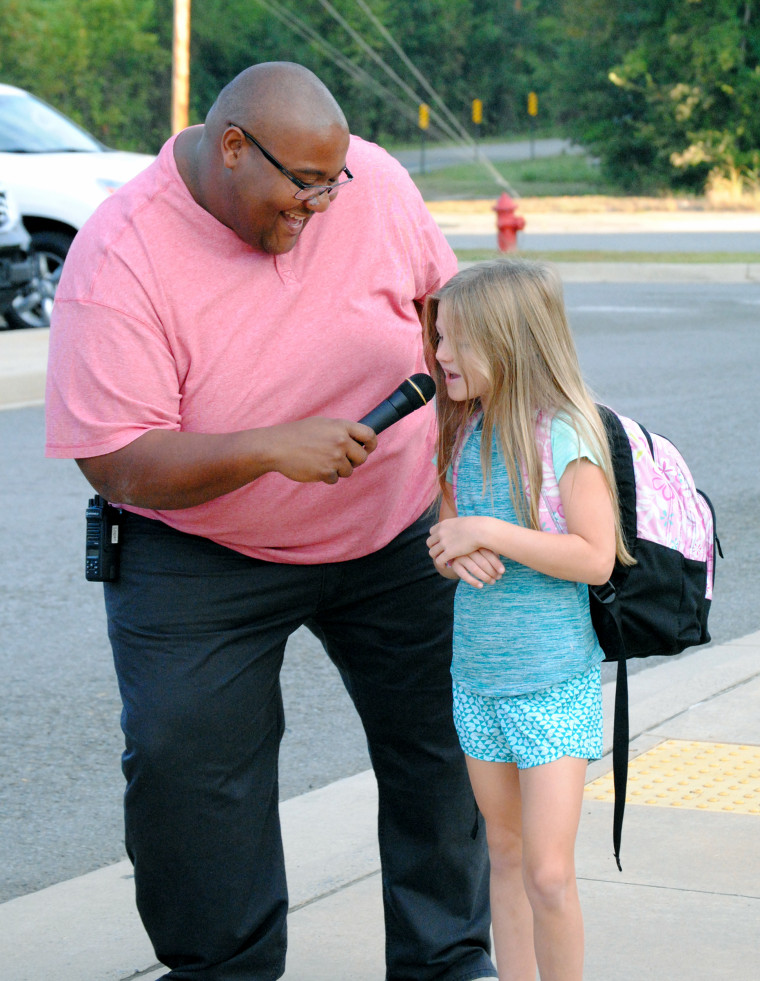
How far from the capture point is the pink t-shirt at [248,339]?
248cm

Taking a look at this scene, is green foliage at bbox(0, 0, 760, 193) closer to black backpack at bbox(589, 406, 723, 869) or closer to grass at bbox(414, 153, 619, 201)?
grass at bbox(414, 153, 619, 201)

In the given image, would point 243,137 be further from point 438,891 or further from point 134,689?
point 438,891

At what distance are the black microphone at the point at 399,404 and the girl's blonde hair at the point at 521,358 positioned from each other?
3.1 inches

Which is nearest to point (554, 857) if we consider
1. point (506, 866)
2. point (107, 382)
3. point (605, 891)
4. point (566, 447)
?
point (506, 866)

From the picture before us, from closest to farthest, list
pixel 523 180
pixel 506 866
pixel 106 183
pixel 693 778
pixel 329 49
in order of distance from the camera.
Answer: pixel 506 866, pixel 693 778, pixel 106 183, pixel 523 180, pixel 329 49

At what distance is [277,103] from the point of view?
2457mm

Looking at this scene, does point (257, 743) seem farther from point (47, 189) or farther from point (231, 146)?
point (47, 189)

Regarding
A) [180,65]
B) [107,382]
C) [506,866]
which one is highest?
[180,65]

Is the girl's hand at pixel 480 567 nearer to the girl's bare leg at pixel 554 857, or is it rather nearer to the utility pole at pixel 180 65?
the girl's bare leg at pixel 554 857

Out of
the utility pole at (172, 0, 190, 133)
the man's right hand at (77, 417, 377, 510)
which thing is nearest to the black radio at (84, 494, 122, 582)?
the man's right hand at (77, 417, 377, 510)

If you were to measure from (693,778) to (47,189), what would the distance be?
10.7 meters

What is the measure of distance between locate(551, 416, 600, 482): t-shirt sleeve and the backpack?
2 cm

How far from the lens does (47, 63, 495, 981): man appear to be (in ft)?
8.09

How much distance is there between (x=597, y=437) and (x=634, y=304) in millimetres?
14019
